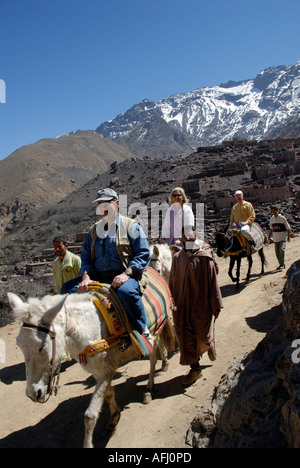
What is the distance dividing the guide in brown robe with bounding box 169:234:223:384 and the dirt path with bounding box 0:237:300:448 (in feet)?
1.15

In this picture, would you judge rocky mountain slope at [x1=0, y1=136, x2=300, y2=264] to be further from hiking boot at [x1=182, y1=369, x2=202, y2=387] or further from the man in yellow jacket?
hiking boot at [x1=182, y1=369, x2=202, y2=387]

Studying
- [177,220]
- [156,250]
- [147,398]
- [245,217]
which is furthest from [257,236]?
[147,398]

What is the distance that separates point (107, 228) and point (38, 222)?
77.7 meters

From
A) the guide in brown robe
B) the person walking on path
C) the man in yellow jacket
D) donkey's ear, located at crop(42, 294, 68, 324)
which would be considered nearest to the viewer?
donkey's ear, located at crop(42, 294, 68, 324)

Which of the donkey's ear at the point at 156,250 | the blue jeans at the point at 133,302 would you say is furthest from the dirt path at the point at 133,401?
the donkey's ear at the point at 156,250

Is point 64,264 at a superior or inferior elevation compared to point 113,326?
superior

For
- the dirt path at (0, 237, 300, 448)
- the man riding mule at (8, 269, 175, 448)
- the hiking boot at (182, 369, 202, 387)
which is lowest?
the dirt path at (0, 237, 300, 448)

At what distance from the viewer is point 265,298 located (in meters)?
7.32

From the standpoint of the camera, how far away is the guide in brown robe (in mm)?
4754

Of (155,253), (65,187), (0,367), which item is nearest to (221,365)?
(155,253)

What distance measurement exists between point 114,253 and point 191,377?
1.70 m

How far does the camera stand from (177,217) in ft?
19.7

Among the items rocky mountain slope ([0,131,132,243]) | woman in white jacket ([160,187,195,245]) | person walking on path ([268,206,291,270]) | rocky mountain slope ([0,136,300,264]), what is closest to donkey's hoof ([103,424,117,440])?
woman in white jacket ([160,187,195,245])

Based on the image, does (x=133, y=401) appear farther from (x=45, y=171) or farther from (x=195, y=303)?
(x=45, y=171)
